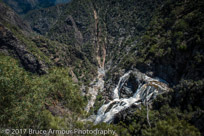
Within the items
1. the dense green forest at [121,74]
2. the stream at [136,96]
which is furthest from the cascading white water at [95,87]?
the dense green forest at [121,74]

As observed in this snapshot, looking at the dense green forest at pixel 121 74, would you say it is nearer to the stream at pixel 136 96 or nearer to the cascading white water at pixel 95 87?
the stream at pixel 136 96

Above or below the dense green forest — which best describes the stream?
below

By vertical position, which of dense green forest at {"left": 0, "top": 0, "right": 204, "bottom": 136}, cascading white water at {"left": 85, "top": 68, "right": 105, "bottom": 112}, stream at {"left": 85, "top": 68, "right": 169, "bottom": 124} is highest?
dense green forest at {"left": 0, "top": 0, "right": 204, "bottom": 136}

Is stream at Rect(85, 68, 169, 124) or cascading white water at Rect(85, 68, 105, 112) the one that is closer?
stream at Rect(85, 68, 169, 124)

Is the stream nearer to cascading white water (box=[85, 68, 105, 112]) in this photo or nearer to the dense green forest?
cascading white water (box=[85, 68, 105, 112])

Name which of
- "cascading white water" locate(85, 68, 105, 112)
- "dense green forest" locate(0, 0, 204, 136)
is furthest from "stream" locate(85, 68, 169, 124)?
"dense green forest" locate(0, 0, 204, 136)

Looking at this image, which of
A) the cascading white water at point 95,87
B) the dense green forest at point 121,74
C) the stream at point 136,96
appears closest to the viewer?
the dense green forest at point 121,74

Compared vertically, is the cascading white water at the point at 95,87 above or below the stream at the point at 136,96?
below

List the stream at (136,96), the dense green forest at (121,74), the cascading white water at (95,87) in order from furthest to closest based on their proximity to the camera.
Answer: the cascading white water at (95,87), the stream at (136,96), the dense green forest at (121,74)

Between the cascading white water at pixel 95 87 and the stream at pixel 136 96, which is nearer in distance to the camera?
the stream at pixel 136 96

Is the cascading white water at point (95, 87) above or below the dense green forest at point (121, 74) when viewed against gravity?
below

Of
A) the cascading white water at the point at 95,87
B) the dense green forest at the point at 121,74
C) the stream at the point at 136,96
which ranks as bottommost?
the cascading white water at the point at 95,87

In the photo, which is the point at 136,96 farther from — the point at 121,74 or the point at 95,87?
the point at 95,87

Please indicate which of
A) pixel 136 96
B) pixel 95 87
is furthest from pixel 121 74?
pixel 95 87
